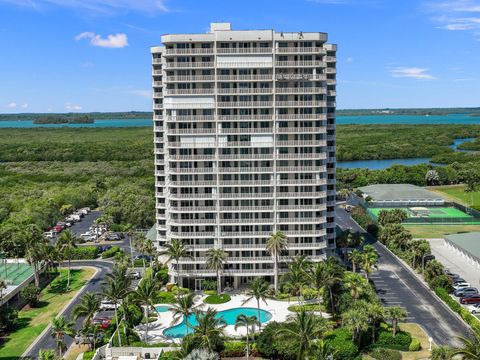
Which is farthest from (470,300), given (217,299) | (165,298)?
(165,298)

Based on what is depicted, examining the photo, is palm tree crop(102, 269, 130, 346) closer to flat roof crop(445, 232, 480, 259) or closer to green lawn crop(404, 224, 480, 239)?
flat roof crop(445, 232, 480, 259)

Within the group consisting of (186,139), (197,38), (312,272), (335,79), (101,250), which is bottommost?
(101,250)

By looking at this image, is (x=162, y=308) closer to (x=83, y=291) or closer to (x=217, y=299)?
(x=217, y=299)

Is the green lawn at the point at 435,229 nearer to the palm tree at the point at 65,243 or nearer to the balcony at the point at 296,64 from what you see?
the balcony at the point at 296,64

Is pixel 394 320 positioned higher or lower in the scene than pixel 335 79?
lower

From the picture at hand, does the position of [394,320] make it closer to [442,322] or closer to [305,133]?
[442,322]

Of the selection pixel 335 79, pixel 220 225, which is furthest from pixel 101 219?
pixel 335 79
